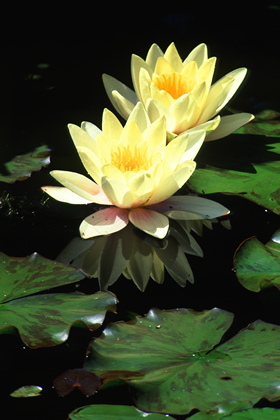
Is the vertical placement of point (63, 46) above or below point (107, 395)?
above

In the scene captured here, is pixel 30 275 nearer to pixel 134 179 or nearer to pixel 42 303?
pixel 42 303

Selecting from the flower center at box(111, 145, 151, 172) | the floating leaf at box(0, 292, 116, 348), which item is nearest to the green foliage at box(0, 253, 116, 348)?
the floating leaf at box(0, 292, 116, 348)

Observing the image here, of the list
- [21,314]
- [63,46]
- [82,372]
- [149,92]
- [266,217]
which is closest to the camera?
[82,372]

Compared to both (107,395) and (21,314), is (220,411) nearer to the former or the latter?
(107,395)

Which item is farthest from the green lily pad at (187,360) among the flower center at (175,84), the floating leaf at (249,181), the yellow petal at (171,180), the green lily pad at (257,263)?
the flower center at (175,84)

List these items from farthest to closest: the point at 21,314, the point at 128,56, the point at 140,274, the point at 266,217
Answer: the point at 128,56
the point at 266,217
the point at 140,274
the point at 21,314

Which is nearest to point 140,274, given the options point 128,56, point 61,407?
point 61,407

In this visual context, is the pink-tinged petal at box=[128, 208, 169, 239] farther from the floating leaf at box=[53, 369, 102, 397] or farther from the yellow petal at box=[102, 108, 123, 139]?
the floating leaf at box=[53, 369, 102, 397]

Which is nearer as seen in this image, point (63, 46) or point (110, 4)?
point (63, 46)
